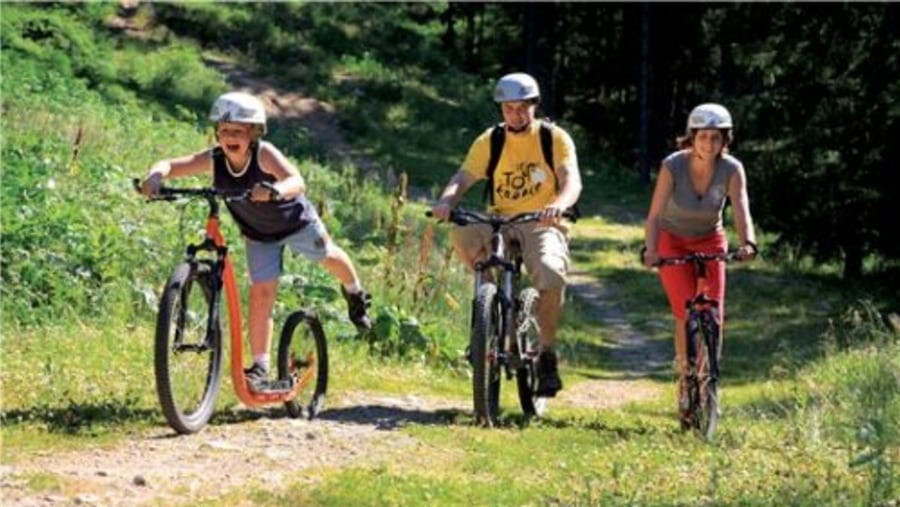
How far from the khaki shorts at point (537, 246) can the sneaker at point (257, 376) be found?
1832 mm

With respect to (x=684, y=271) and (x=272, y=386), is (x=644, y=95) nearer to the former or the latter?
(x=684, y=271)

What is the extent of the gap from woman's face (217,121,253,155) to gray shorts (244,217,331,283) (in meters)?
0.58

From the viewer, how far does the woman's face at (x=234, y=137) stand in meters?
7.96

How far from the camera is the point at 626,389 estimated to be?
13305 mm

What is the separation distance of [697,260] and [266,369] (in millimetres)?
2757

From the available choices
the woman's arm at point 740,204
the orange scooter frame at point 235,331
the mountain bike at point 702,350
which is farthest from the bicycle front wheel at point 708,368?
the orange scooter frame at point 235,331

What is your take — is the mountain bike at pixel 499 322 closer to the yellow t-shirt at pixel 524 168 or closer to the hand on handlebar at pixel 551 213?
the hand on handlebar at pixel 551 213

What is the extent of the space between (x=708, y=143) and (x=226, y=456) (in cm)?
365

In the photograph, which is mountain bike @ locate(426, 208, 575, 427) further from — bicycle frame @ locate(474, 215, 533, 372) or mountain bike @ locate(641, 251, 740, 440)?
mountain bike @ locate(641, 251, 740, 440)

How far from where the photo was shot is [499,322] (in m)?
9.08

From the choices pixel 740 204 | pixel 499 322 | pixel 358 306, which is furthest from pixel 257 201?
pixel 740 204

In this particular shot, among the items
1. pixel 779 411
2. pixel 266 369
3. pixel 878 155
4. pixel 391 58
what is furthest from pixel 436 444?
pixel 391 58

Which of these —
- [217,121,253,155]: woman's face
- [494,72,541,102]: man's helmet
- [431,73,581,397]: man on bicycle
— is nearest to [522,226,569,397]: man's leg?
[431,73,581,397]: man on bicycle

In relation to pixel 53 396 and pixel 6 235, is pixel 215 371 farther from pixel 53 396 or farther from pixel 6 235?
pixel 6 235
